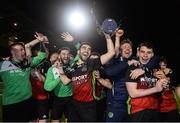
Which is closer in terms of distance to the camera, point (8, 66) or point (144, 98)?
point (144, 98)

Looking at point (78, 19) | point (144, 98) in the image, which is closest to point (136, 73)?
point (144, 98)

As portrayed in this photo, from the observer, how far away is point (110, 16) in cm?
2759

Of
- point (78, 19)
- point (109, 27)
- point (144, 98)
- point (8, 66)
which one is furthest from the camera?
point (78, 19)

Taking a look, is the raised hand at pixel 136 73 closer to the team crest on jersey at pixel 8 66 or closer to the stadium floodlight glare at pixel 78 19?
the team crest on jersey at pixel 8 66

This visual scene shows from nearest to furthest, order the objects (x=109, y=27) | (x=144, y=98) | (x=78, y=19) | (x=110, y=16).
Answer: (x=144, y=98)
(x=109, y=27)
(x=78, y=19)
(x=110, y=16)

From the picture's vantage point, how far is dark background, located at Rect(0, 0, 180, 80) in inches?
1001

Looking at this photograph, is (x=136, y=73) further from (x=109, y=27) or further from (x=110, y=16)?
(x=110, y=16)

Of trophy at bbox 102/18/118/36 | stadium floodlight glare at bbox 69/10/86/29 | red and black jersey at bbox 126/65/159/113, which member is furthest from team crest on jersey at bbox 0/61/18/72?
stadium floodlight glare at bbox 69/10/86/29

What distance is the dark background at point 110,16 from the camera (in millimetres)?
25438

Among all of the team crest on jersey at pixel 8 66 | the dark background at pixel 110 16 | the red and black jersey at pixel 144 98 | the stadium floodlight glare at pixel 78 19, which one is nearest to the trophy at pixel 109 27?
the red and black jersey at pixel 144 98

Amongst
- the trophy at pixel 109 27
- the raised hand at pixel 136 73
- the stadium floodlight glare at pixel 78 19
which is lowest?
the raised hand at pixel 136 73

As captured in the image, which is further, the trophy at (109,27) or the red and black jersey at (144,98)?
the trophy at (109,27)

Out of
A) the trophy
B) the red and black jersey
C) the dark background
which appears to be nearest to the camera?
the red and black jersey

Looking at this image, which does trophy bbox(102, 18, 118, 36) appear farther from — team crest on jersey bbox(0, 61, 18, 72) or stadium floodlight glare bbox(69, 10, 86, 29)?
stadium floodlight glare bbox(69, 10, 86, 29)
